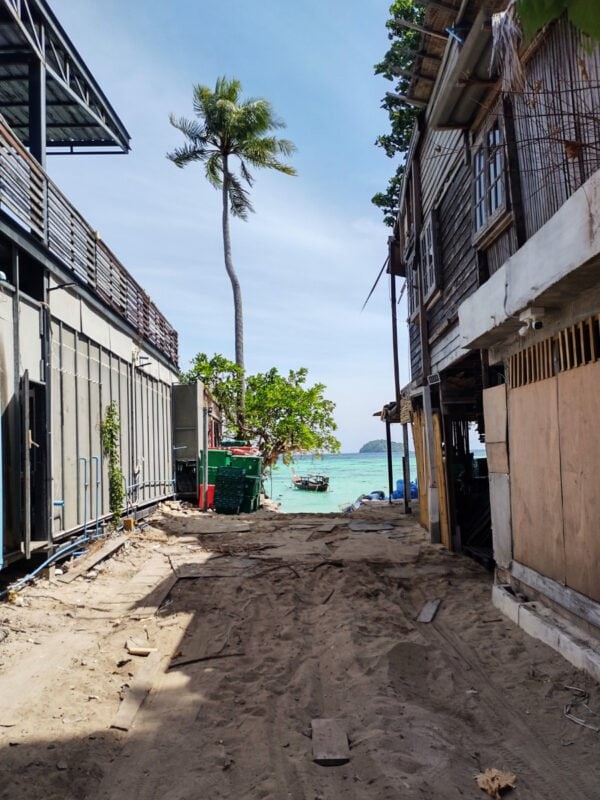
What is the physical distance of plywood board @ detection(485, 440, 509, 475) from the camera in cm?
713

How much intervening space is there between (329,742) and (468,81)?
665 cm

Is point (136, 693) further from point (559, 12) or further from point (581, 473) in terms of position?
point (559, 12)

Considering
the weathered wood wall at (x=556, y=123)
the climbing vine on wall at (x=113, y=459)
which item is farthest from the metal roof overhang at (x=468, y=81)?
the climbing vine on wall at (x=113, y=459)

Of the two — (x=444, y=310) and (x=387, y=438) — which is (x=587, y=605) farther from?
(x=387, y=438)

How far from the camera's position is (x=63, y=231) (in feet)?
32.3

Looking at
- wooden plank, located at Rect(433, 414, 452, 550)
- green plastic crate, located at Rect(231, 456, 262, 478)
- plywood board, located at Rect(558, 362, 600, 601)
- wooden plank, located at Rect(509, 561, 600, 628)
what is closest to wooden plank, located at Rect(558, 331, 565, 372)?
plywood board, located at Rect(558, 362, 600, 601)

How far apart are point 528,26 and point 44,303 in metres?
8.21

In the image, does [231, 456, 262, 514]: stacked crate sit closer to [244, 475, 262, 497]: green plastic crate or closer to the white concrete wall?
[244, 475, 262, 497]: green plastic crate

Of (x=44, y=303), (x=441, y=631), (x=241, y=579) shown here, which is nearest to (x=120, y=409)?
(x=44, y=303)

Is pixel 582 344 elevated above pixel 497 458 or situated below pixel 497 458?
above

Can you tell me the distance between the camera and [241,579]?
872cm

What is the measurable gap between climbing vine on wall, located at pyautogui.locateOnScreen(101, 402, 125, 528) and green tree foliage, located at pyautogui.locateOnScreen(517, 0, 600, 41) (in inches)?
422

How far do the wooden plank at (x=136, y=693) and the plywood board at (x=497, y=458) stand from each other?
4240 mm

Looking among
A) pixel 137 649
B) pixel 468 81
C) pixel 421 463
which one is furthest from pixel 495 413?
pixel 421 463
